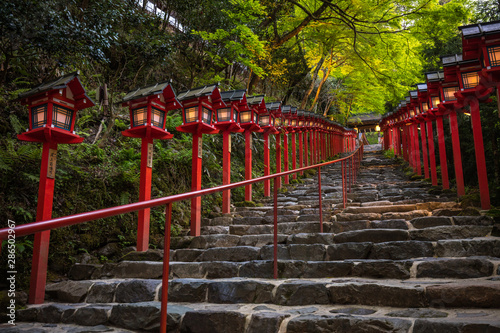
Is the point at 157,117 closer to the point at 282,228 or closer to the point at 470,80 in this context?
the point at 282,228

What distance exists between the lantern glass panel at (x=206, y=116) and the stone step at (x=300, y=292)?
302cm

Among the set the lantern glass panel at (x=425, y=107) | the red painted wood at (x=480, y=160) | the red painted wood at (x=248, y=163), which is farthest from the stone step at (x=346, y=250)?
the lantern glass panel at (x=425, y=107)

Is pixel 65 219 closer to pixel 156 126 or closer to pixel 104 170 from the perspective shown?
pixel 156 126

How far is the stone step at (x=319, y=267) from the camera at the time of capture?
3.16m

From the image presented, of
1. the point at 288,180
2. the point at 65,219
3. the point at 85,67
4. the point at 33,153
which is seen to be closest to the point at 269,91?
the point at 288,180

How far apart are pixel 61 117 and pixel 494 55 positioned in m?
5.87

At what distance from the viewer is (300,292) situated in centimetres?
303

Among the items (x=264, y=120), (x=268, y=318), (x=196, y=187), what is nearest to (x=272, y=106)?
(x=264, y=120)

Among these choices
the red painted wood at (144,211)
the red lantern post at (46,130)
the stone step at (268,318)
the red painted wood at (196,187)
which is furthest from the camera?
the red painted wood at (196,187)

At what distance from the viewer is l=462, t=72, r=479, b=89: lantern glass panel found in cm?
565

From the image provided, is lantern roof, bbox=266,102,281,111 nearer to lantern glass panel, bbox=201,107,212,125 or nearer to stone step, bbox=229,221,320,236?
lantern glass panel, bbox=201,107,212,125

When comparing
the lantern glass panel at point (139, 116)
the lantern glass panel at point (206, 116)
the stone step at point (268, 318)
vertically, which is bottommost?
the stone step at point (268, 318)

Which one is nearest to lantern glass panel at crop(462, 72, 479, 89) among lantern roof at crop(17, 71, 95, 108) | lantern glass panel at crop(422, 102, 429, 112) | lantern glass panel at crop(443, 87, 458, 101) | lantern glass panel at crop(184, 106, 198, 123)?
lantern glass panel at crop(443, 87, 458, 101)

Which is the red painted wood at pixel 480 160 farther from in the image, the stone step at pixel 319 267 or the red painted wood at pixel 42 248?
the red painted wood at pixel 42 248
